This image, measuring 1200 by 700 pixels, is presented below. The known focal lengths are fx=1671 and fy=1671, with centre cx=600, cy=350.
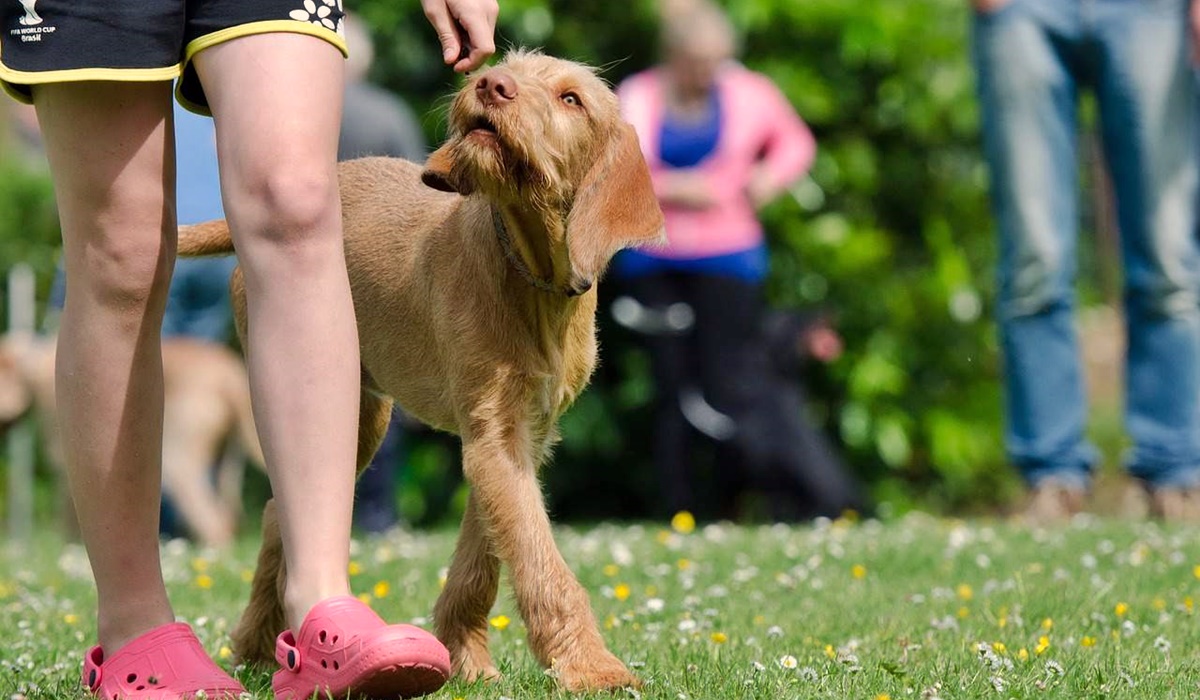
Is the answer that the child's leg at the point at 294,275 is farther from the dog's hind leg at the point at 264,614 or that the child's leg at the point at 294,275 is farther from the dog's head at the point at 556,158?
the dog's hind leg at the point at 264,614

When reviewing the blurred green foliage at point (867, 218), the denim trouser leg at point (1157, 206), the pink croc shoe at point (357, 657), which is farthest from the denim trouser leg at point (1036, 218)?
the pink croc shoe at point (357, 657)

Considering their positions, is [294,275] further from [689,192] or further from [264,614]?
[689,192]

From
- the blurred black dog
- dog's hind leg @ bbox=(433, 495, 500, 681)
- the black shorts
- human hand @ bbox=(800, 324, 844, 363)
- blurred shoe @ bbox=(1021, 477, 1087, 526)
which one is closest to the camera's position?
the black shorts

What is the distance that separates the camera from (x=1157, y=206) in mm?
7043

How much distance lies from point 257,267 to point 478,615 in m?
1.17

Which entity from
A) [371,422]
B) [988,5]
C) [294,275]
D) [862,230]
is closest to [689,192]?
[862,230]

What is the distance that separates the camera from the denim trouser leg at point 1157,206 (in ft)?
22.9

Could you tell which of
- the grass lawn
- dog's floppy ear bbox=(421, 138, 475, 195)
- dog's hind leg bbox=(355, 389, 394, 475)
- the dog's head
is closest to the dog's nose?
the dog's head

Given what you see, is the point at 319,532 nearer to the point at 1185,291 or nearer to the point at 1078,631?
the point at 1078,631

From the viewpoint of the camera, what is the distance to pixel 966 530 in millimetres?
6879

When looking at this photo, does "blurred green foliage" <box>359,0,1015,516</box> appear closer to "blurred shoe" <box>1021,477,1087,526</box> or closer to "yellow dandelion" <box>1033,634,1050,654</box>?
"blurred shoe" <box>1021,477,1087,526</box>

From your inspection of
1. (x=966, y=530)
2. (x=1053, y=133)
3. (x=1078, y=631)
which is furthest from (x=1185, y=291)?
(x=1078, y=631)

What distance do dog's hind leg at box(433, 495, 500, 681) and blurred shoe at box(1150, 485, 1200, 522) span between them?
4.27m

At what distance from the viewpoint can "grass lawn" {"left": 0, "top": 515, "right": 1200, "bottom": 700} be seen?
339 cm
